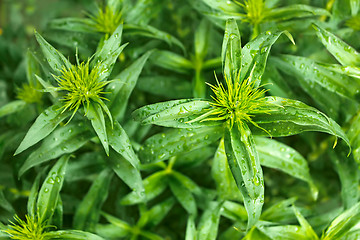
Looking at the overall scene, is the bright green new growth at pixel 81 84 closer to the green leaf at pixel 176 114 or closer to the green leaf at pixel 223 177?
the green leaf at pixel 176 114

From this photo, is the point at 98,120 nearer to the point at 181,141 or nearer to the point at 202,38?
the point at 181,141

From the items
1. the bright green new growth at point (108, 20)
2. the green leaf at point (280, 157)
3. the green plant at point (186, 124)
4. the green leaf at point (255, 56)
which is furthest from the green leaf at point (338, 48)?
Result: the bright green new growth at point (108, 20)

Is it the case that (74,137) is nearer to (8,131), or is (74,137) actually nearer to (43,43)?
(43,43)

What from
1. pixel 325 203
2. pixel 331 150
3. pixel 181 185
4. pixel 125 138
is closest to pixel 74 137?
pixel 125 138

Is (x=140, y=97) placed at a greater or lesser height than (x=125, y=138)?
greater

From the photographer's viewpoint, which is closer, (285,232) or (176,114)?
(176,114)

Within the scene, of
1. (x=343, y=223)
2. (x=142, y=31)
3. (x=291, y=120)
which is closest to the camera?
(x=291, y=120)

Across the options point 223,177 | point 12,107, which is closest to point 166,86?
point 223,177
